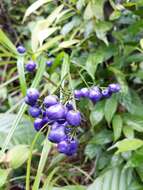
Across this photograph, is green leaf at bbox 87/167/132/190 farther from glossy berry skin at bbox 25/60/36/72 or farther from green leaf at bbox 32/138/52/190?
glossy berry skin at bbox 25/60/36/72

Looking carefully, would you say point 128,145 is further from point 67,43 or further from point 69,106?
point 67,43

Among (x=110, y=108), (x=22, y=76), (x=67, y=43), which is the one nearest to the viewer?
(x=22, y=76)

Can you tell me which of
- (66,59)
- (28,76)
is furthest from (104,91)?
(28,76)

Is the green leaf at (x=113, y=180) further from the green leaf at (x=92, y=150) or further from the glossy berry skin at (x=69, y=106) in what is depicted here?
the glossy berry skin at (x=69, y=106)

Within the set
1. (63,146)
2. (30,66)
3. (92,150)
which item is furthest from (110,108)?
(63,146)

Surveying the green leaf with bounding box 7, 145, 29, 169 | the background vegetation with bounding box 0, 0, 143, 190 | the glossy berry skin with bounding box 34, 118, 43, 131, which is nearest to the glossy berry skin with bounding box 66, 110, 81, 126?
the glossy berry skin with bounding box 34, 118, 43, 131

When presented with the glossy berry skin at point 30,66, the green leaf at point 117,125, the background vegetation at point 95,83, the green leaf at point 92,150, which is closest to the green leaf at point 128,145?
the background vegetation at point 95,83

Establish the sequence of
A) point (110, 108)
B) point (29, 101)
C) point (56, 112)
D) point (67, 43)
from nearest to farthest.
→ point (56, 112), point (29, 101), point (110, 108), point (67, 43)
